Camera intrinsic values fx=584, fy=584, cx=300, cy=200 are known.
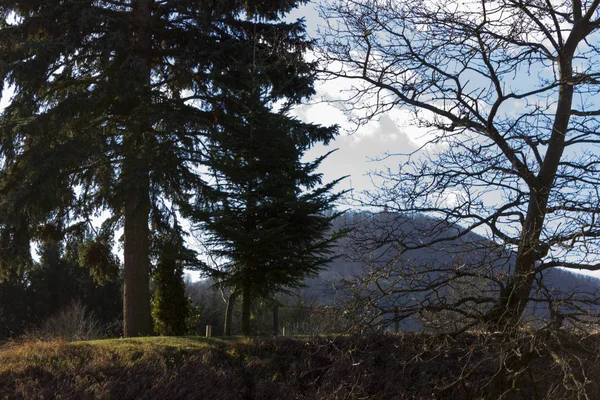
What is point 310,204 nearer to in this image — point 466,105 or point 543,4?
point 466,105

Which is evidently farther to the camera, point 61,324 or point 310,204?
point 61,324

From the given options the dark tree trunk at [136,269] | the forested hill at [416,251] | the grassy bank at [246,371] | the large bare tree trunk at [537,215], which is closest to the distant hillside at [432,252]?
the forested hill at [416,251]

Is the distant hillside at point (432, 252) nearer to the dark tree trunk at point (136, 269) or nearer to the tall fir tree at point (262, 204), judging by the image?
the tall fir tree at point (262, 204)

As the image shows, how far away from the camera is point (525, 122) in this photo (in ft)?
27.5

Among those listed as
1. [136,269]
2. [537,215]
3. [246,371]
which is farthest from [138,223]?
[537,215]

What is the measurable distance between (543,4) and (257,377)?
26.6ft

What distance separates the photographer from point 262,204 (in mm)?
13781

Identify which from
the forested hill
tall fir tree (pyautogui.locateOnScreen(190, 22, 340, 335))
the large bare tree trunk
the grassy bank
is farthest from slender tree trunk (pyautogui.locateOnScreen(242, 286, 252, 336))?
the large bare tree trunk

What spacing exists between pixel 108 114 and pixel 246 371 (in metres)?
8.66

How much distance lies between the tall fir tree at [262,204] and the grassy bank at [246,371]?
1.83 metres

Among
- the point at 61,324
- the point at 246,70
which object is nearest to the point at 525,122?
the point at 246,70

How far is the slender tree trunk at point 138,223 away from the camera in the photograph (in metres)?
14.9

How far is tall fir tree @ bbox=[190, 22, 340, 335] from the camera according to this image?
13.5 meters

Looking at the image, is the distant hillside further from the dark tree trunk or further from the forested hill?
the dark tree trunk
